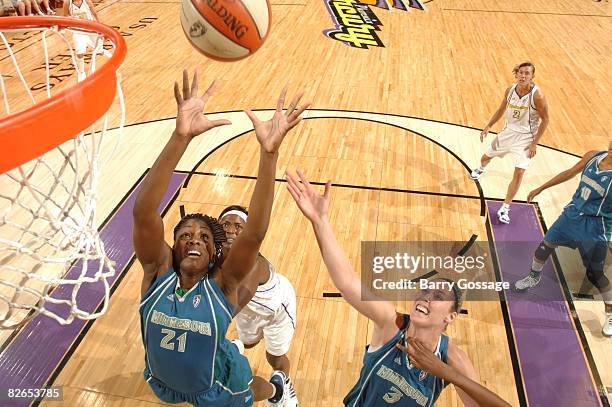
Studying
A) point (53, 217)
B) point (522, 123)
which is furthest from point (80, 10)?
point (522, 123)

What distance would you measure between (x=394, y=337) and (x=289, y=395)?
1.26m

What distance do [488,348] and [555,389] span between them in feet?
1.73

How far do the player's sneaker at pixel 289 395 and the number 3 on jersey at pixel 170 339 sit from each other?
112 centimetres

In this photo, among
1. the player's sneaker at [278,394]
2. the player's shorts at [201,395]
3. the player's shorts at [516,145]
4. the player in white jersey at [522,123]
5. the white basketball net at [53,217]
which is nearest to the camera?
the white basketball net at [53,217]

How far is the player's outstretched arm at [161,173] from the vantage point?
83.0 inches

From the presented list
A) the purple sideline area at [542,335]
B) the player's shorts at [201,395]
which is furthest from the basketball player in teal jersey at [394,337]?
the purple sideline area at [542,335]

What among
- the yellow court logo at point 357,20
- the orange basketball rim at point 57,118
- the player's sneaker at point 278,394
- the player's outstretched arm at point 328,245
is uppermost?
the orange basketball rim at point 57,118

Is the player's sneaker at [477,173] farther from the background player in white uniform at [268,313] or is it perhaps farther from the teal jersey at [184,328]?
the teal jersey at [184,328]

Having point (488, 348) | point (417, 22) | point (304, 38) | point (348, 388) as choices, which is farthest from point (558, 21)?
point (348, 388)

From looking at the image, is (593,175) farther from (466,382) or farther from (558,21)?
A: (558,21)

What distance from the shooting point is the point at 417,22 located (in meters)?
11.7

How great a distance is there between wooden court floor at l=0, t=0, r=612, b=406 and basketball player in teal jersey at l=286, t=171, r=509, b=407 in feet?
4.05

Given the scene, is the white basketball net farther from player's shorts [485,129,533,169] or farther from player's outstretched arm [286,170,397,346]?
player's shorts [485,129,533,169]

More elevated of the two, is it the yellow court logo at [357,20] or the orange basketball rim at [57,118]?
the orange basketball rim at [57,118]
